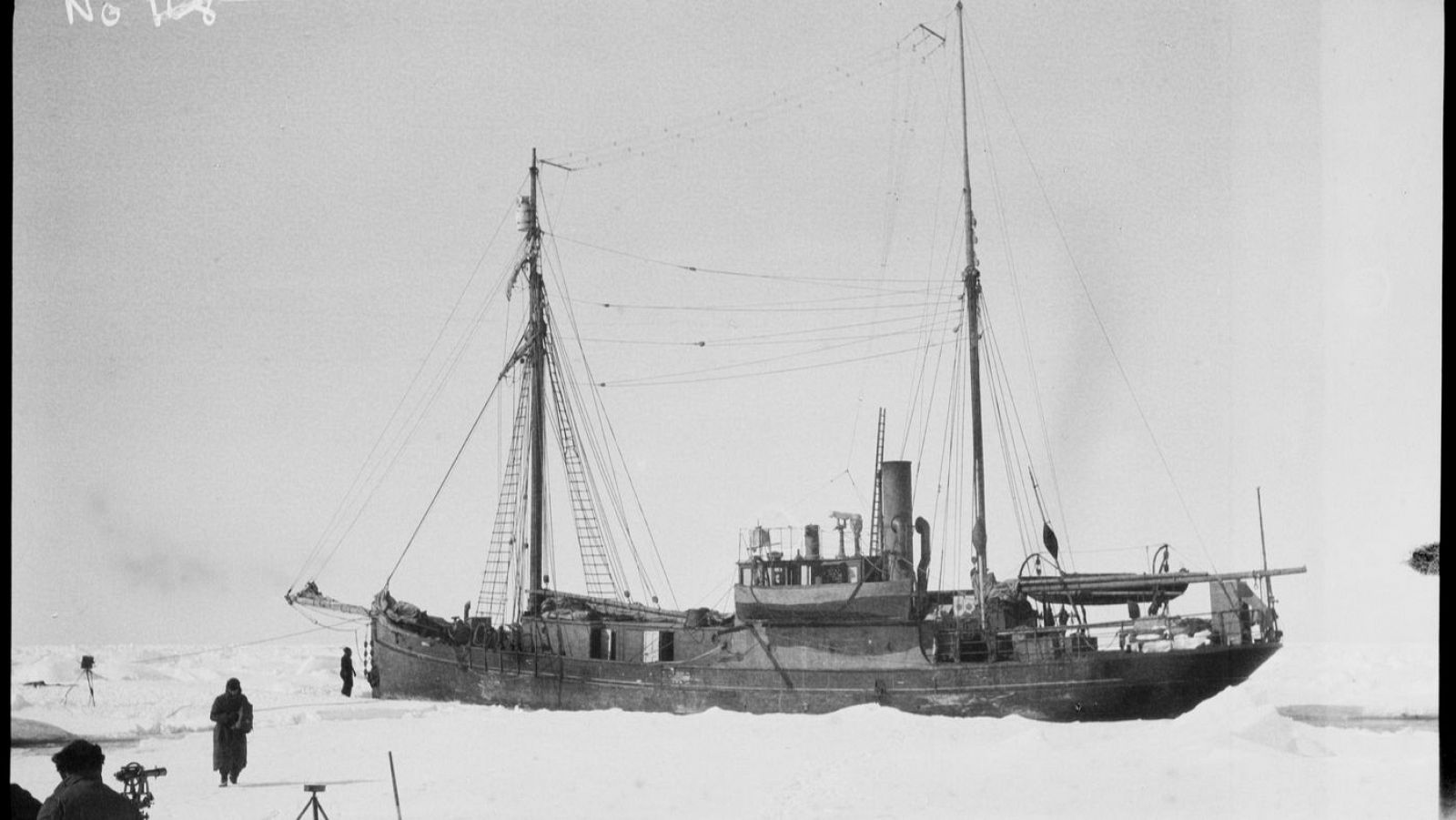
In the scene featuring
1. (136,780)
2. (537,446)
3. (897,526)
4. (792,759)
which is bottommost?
(792,759)

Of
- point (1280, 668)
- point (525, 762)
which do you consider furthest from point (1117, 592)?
point (525, 762)

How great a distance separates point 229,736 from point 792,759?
17.1ft

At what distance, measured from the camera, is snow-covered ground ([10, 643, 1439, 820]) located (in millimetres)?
10508

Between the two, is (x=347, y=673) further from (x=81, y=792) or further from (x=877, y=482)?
(x=81, y=792)

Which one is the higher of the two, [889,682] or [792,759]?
[889,682]

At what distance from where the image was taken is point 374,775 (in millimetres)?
11414

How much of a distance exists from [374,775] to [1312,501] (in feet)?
27.7

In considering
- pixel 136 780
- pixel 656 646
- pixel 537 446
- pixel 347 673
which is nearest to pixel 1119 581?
pixel 656 646

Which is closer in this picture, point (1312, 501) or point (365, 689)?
point (1312, 501)

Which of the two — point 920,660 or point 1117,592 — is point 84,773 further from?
point 1117,592

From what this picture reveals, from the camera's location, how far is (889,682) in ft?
54.9

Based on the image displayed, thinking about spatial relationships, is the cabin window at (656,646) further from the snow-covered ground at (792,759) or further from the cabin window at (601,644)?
the snow-covered ground at (792,759)

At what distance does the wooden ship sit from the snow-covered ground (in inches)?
37.9

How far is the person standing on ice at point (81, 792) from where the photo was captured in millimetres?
7332
